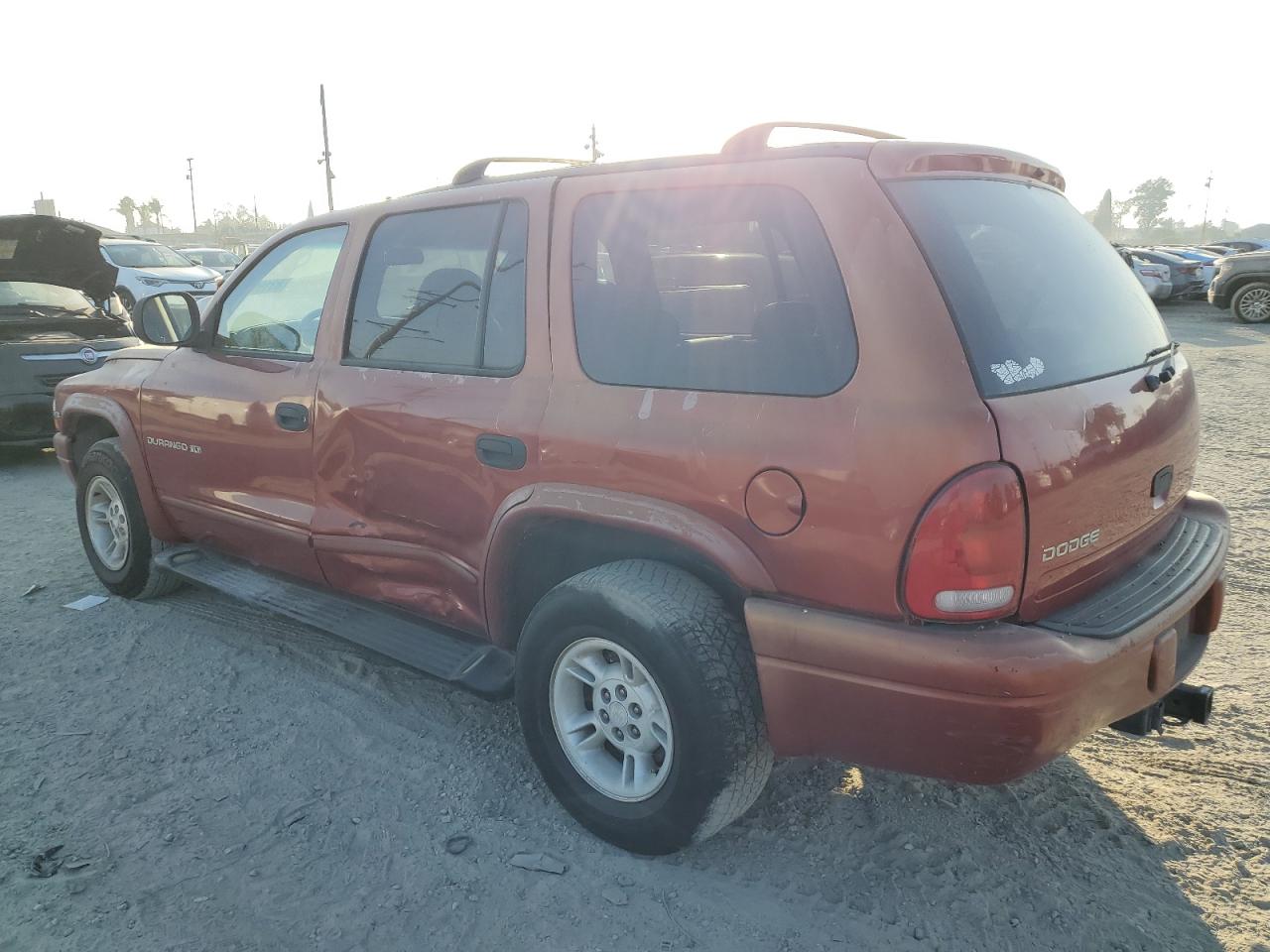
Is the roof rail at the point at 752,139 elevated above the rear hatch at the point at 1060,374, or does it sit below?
above

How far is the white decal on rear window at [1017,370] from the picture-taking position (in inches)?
80.6

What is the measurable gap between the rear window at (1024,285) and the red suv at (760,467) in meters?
0.01

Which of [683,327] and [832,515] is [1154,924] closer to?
[832,515]

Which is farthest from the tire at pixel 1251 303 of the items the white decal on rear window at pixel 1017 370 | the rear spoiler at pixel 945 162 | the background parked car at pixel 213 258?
the background parked car at pixel 213 258

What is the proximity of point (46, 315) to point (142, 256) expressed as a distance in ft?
34.0

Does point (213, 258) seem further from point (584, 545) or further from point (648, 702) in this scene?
point (648, 702)

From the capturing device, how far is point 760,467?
2.19 metres

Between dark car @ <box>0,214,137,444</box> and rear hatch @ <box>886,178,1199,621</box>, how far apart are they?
742cm

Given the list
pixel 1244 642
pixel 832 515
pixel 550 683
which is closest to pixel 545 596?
pixel 550 683

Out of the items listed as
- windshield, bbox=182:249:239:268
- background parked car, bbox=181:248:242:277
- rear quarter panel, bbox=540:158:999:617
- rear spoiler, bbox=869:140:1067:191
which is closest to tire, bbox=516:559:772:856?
rear quarter panel, bbox=540:158:999:617

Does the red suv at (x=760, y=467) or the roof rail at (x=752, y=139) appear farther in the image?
the roof rail at (x=752, y=139)

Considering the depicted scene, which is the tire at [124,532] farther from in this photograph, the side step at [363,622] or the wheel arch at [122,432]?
the side step at [363,622]

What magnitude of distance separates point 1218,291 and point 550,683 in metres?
18.8

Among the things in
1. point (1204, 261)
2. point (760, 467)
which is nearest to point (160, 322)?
point (760, 467)
